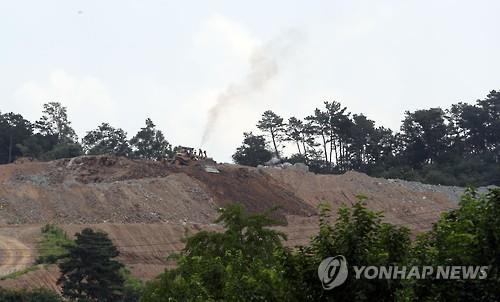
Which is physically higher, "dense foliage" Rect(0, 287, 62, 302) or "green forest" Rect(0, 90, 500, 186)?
"green forest" Rect(0, 90, 500, 186)

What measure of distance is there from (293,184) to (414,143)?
1013 inches

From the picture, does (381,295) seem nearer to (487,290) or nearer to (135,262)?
(487,290)

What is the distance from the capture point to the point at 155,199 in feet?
200

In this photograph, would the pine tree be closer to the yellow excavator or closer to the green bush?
the green bush

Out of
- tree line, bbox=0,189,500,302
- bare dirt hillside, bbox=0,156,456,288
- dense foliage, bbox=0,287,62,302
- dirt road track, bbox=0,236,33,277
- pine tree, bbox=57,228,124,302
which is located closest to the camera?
tree line, bbox=0,189,500,302

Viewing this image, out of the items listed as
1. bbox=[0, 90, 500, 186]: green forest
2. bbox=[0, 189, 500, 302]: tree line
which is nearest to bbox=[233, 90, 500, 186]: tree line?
bbox=[0, 90, 500, 186]: green forest

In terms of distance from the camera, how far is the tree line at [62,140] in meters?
87.0

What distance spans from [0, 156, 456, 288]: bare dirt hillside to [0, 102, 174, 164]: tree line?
66.5 ft

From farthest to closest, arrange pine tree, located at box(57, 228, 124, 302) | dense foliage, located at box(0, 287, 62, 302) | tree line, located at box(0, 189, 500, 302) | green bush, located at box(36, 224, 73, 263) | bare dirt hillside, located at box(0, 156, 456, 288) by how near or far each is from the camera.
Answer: bare dirt hillside, located at box(0, 156, 456, 288)
green bush, located at box(36, 224, 73, 263)
pine tree, located at box(57, 228, 124, 302)
dense foliage, located at box(0, 287, 62, 302)
tree line, located at box(0, 189, 500, 302)

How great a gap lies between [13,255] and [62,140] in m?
51.3

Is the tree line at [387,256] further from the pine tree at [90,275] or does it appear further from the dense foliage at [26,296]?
the pine tree at [90,275]

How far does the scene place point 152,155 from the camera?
308 ft

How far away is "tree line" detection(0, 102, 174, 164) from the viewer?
87.0 meters

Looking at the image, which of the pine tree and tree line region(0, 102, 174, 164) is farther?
tree line region(0, 102, 174, 164)
